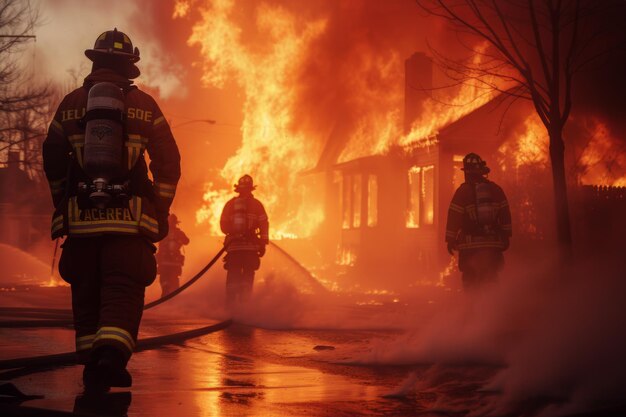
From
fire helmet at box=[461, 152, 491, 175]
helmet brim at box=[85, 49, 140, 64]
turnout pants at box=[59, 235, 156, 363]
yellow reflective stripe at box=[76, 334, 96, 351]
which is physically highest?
fire helmet at box=[461, 152, 491, 175]

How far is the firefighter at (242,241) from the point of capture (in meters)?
13.9

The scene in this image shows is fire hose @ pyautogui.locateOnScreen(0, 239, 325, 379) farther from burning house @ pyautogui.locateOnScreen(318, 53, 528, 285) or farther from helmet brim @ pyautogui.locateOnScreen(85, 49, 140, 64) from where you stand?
burning house @ pyautogui.locateOnScreen(318, 53, 528, 285)

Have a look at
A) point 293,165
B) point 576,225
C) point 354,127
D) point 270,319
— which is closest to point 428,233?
point 354,127

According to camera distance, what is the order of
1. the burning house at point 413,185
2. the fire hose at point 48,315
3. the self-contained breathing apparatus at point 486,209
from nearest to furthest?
the fire hose at point 48,315, the self-contained breathing apparatus at point 486,209, the burning house at point 413,185

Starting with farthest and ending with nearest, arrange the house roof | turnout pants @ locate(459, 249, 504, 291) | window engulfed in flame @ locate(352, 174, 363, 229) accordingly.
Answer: window engulfed in flame @ locate(352, 174, 363, 229) → the house roof → turnout pants @ locate(459, 249, 504, 291)

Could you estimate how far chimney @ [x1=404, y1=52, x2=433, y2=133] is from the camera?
96.9 ft

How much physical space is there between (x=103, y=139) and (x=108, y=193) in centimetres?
29

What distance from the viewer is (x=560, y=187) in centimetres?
1630

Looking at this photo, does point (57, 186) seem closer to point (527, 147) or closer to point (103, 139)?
point (103, 139)

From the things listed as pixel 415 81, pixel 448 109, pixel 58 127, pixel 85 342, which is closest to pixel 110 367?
pixel 85 342

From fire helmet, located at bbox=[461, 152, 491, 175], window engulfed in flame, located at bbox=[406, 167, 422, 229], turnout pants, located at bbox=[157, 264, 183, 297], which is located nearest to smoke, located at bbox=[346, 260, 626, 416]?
fire helmet, located at bbox=[461, 152, 491, 175]

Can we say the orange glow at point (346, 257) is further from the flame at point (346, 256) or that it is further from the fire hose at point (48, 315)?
the fire hose at point (48, 315)

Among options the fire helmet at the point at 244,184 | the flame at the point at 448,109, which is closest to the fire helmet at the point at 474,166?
the fire helmet at the point at 244,184

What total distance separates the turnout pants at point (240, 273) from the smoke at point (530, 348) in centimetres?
548
